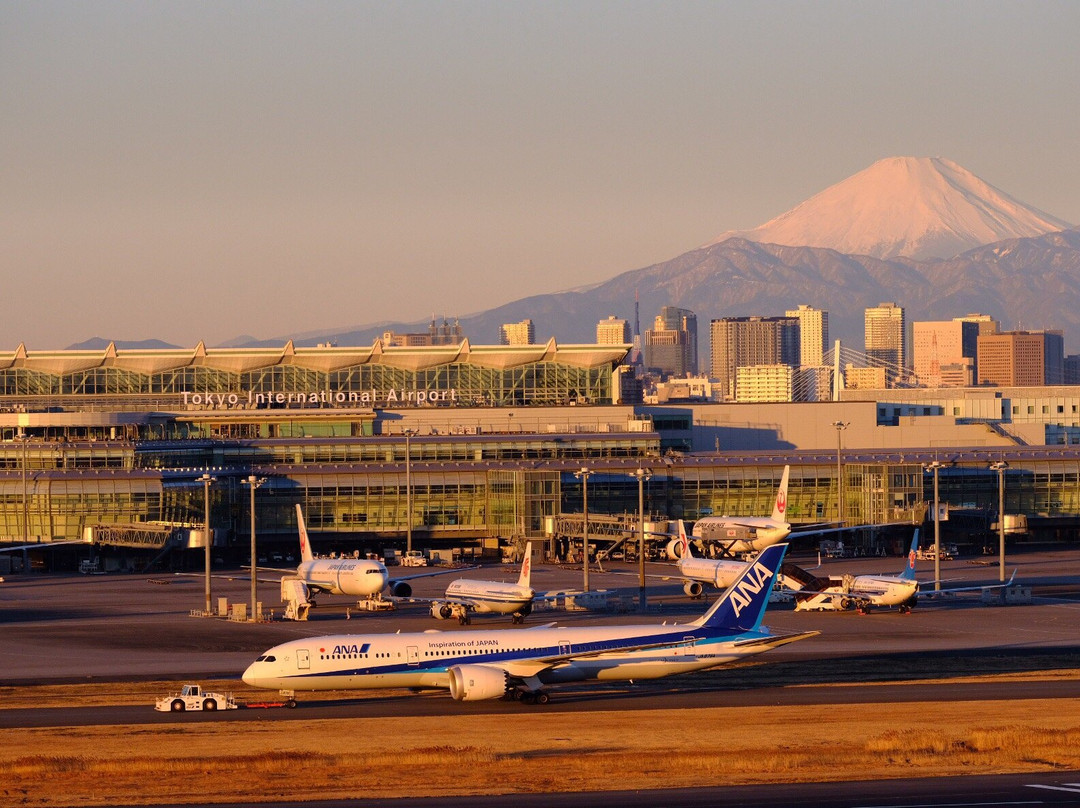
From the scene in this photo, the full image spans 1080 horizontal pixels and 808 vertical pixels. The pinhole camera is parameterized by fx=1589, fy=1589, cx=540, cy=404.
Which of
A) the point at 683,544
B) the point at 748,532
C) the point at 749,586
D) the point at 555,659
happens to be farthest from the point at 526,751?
the point at 748,532

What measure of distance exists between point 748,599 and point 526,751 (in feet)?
56.8

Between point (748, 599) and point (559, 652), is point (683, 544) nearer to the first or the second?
point (748, 599)

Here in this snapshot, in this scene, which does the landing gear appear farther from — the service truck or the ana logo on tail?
the service truck

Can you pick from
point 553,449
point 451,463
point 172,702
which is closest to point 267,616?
point 172,702

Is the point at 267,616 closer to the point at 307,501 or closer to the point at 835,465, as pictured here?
the point at 307,501

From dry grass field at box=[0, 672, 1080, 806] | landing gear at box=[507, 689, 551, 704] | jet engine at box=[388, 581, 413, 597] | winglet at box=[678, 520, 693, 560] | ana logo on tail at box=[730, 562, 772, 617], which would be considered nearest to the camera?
dry grass field at box=[0, 672, 1080, 806]

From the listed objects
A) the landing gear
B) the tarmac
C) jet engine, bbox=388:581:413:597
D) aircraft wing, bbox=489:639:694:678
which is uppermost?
aircraft wing, bbox=489:639:694:678

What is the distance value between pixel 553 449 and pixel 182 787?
137 m

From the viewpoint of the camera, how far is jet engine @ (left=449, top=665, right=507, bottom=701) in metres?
70.2

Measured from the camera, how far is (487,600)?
344 feet

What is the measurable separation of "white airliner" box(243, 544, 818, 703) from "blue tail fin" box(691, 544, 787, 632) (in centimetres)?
5

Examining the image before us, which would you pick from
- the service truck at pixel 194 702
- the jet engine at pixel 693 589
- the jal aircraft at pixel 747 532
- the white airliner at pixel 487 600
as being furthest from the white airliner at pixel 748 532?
the service truck at pixel 194 702

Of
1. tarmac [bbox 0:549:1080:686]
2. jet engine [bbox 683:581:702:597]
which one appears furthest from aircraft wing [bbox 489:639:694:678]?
jet engine [bbox 683:581:702:597]

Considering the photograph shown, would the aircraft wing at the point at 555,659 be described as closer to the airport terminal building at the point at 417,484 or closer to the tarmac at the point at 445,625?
the tarmac at the point at 445,625
